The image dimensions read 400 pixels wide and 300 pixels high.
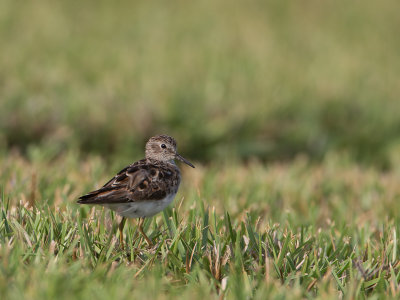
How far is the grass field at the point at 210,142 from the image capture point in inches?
148

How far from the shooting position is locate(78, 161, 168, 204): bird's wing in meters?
4.15

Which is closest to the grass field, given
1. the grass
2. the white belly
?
the grass

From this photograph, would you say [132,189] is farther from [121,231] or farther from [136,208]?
[121,231]

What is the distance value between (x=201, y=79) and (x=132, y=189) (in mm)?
6141

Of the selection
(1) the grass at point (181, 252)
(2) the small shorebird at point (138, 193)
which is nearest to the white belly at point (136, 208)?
(2) the small shorebird at point (138, 193)

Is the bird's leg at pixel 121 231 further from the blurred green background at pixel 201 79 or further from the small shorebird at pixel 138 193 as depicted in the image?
the blurred green background at pixel 201 79

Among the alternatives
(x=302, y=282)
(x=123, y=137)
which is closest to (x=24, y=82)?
(x=123, y=137)

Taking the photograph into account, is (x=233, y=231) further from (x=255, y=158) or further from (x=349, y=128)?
(x=349, y=128)

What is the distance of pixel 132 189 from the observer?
429 centimetres

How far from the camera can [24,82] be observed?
901 centimetres

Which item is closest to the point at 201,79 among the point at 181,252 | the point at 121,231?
the point at 121,231

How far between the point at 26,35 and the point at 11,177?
19.7ft

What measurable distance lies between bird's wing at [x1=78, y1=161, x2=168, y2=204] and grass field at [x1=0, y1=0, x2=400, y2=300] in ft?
0.70

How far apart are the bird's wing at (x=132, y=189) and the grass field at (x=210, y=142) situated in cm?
21
